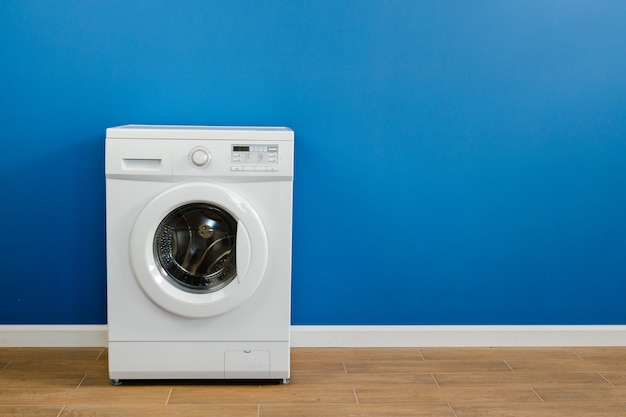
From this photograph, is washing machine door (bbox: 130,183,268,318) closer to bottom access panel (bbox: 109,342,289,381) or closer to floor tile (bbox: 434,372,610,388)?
bottom access panel (bbox: 109,342,289,381)

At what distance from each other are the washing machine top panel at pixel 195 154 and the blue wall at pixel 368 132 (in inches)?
14.8

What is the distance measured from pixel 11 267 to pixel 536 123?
6.66ft

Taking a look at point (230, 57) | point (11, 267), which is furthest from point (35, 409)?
point (230, 57)

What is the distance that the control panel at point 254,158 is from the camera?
2.47 metres

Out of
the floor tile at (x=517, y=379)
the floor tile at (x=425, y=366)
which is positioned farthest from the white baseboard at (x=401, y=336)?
the floor tile at (x=517, y=379)

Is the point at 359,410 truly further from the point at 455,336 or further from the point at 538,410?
the point at 455,336

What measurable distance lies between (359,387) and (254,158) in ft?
2.75

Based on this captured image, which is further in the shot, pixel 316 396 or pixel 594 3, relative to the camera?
pixel 594 3

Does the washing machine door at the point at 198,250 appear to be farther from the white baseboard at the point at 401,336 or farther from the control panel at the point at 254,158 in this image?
the white baseboard at the point at 401,336

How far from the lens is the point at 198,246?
253 cm

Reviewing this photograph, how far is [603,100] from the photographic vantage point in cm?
291

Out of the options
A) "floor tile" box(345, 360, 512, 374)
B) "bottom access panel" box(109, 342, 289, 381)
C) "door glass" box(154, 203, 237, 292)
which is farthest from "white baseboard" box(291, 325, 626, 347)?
"door glass" box(154, 203, 237, 292)

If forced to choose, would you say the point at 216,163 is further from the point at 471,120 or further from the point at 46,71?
the point at 471,120

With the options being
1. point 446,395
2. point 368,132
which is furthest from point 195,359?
point 368,132
